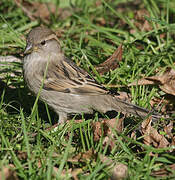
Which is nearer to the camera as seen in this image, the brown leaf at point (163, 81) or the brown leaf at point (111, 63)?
the brown leaf at point (163, 81)

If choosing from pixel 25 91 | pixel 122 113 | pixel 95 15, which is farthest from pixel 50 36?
pixel 95 15

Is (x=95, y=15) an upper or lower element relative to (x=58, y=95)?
upper

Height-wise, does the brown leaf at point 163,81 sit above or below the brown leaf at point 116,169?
above

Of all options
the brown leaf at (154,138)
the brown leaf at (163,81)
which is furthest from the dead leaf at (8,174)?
the brown leaf at (163,81)

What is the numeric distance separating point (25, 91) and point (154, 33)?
86.1 inches

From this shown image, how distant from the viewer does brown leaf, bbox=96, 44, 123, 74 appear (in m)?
4.94

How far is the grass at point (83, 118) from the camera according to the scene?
10.6 feet

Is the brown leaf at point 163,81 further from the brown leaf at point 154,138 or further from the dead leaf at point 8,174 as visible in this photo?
the dead leaf at point 8,174

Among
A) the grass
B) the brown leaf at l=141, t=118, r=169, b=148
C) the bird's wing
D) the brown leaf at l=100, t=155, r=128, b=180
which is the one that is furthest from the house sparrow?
the brown leaf at l=100, t=155, r=128, b=180

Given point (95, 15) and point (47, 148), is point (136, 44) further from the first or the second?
point (47, 148)

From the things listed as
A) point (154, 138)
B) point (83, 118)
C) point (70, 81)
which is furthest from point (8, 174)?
point (70, 81)

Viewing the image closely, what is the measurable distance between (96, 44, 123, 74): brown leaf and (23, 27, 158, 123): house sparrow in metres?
0.53

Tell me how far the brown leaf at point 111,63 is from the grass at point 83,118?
0.22 feet

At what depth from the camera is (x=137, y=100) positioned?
4.71 m
